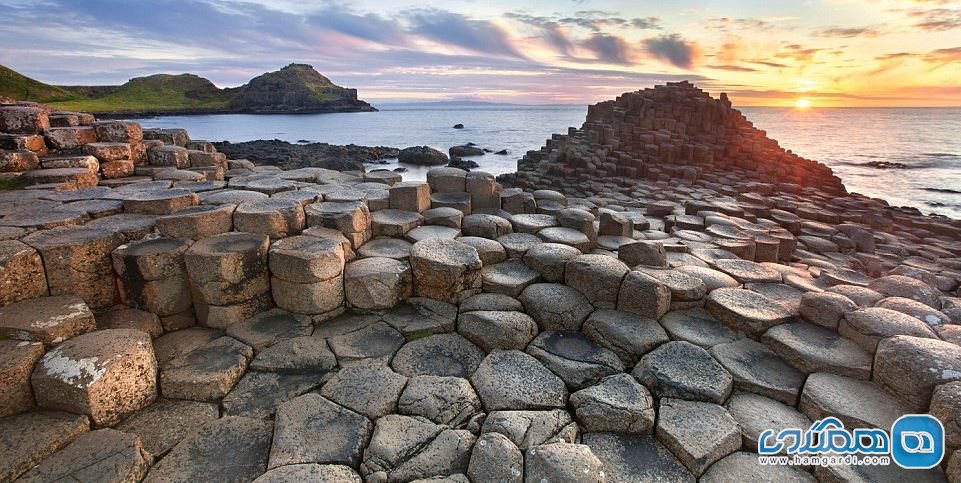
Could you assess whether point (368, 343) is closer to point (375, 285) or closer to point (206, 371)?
point (375, 285)

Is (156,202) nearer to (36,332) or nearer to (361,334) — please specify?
(36,332)

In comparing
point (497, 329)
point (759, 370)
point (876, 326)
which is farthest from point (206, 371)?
point (876, 326)

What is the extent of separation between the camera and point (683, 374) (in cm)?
353

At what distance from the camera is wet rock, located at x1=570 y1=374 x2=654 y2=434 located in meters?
3.16

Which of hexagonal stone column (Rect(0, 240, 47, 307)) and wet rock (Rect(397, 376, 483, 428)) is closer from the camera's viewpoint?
wet rock (Rect(397, 376, 483, 428))

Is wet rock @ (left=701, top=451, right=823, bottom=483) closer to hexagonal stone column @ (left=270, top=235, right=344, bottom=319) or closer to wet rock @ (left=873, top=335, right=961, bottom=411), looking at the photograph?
wet rock @ (left=873, top=335, right=961, bottom=411)

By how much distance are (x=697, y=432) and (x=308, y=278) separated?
3390mm

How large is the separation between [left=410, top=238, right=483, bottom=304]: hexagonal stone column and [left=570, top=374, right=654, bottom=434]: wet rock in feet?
5.31

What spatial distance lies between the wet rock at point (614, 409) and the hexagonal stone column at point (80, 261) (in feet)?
13.4

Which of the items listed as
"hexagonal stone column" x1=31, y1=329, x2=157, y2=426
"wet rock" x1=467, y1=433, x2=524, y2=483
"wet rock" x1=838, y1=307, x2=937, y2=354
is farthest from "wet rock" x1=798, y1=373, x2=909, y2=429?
"hexagonal stone column" x1=31, y1=329, x2=157, y2=426

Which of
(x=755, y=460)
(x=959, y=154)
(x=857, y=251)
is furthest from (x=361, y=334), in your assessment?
→ (x=959, y=154)

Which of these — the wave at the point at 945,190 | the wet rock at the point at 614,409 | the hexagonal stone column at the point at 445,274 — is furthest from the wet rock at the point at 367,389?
the wave at the point at 945,190

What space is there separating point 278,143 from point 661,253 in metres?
34.7

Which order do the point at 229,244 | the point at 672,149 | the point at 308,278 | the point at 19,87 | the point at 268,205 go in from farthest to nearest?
the point at 672,149 < the point at 19,87 < the point at 268,205 < the point at 229,244 < the point at 308,278
